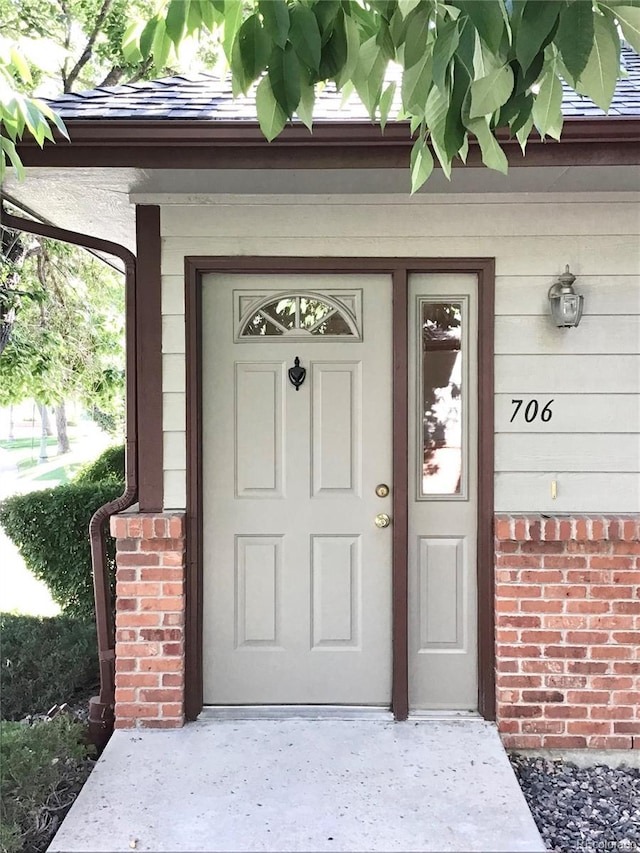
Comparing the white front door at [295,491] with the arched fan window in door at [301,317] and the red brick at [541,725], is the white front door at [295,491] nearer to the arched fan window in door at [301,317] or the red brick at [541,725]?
the arched fan window in door at [301,317]

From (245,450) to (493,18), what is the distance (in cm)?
229

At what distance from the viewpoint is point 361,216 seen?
3150 millimetres

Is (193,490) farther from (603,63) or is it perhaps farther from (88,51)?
(88,51)

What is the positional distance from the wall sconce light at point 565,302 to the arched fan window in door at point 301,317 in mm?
916

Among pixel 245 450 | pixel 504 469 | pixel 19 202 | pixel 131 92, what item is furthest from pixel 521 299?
pixel 19 202

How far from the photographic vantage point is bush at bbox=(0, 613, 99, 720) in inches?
147

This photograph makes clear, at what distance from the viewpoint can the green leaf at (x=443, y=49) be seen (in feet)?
4.31

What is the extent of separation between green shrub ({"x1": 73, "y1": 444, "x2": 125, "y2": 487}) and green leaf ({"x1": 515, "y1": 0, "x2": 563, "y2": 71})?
6.31 m

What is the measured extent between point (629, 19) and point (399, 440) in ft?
6.59

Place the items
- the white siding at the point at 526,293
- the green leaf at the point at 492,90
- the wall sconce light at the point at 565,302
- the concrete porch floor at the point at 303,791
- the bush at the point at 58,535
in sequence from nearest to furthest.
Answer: the green leaf at the point at 492,90, the concrete porch floor at the point at 303,791, the wall sconce light at the point at 565,302, the white siding at the point at 526,293, the bush at the point at 58,535

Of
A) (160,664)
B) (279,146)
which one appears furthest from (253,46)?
(160,664)

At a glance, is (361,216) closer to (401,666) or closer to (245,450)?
(245,450)

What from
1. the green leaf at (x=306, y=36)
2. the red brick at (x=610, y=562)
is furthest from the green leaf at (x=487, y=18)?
the red brick at (x=610, y=562)

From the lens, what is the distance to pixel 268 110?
5.13ft
